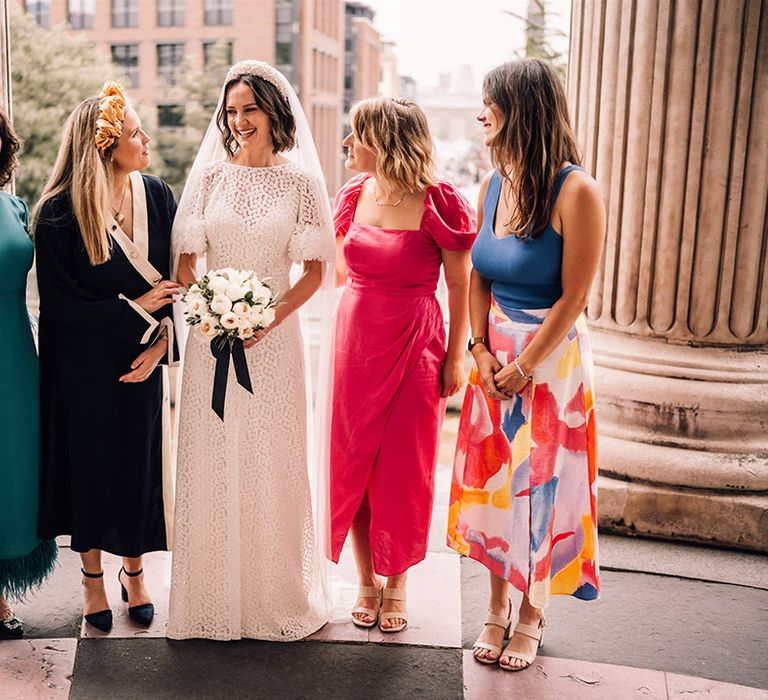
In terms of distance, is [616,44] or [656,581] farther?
[616,44]

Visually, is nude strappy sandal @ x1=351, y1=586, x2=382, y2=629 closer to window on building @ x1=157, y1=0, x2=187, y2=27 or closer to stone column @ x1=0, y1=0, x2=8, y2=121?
stone column @ x1=0, y1=0, x2=8, y2=121

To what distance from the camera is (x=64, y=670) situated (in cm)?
281

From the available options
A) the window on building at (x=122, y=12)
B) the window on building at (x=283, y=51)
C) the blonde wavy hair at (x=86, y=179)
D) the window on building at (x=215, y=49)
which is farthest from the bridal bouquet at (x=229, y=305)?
the window on building at (x=122, y=12)

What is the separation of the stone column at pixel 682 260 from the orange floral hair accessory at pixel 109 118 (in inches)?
81.7

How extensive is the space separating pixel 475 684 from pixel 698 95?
2.45m

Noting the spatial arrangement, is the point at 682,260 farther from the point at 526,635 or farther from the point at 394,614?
the point at 394,614

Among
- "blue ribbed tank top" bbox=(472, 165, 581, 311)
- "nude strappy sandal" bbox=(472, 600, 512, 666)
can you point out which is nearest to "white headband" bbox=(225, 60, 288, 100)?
"blue ribbed tank top" bbox=(472, 165, 581, 311)

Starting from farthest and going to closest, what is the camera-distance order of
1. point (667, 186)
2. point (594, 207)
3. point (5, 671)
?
point (667, 186)
point (5, 671)
point (594, 207)

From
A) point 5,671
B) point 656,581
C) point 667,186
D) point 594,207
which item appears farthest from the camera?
point 667,186

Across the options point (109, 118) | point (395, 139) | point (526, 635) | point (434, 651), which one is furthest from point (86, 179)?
point (526, 635)

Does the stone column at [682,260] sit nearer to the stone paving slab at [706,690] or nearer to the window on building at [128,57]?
the stone paving slab at [706,690]

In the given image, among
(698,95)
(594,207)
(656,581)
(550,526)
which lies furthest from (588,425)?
(698,95)

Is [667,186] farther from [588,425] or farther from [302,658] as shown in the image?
[302,658]

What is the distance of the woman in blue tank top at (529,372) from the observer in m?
2.64
